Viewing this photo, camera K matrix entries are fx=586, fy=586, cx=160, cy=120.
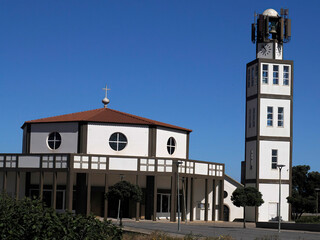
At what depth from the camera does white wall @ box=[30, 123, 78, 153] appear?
4656cm

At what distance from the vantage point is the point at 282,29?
49250 mm

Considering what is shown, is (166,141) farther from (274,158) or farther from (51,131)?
(51,131)

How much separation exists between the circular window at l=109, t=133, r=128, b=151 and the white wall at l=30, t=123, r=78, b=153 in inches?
112

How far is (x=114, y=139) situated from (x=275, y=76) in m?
14.6

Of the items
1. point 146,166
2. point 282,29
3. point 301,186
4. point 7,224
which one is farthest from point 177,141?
point 7,224

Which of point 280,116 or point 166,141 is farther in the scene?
point 280,116

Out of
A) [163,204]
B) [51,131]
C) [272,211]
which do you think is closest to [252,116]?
[272,211]

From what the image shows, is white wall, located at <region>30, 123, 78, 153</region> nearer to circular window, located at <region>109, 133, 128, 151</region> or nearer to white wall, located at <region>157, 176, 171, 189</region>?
circular window, located at <region>109, 133, 128, 151</region>

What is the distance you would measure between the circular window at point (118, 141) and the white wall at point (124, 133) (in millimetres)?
241

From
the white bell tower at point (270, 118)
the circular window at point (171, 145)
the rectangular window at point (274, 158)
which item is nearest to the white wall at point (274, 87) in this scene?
the white bell tower at point (270, 118)

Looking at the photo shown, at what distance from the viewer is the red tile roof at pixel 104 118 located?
46884 mm

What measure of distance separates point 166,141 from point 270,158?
8784 mm

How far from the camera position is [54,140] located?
1866 inches

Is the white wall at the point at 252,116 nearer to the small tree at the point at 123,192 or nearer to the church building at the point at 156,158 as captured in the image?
the church building at the point at 156,158
